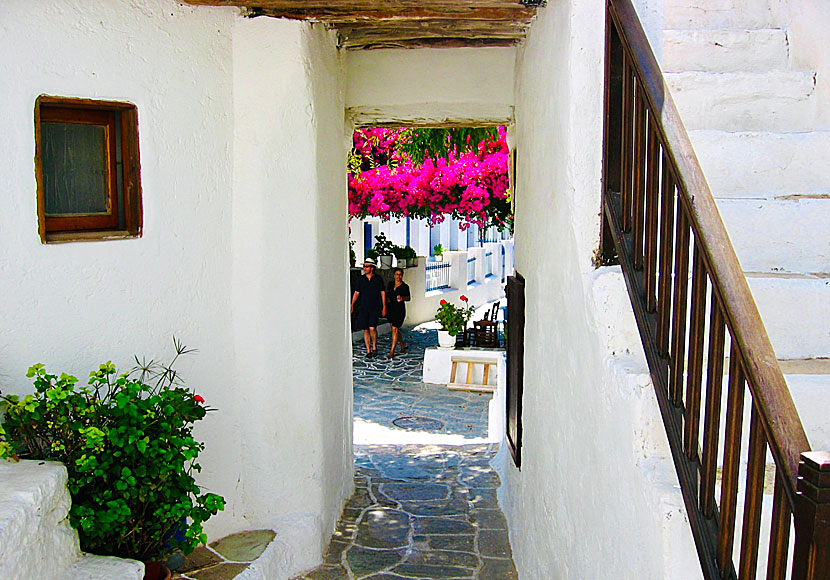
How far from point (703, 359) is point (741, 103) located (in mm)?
1739

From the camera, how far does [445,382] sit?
40.5ft

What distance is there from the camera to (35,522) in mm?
3053

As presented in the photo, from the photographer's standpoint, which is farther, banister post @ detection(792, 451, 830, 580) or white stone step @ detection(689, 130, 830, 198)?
white stone step @ detection(689, 130, 830, 198)

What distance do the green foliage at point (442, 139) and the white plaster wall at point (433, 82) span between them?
2.81 m

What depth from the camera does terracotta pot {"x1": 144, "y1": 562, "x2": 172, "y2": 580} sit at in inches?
146

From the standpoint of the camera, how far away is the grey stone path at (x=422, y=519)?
5.01 metres

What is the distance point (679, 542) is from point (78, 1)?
11.6 feet

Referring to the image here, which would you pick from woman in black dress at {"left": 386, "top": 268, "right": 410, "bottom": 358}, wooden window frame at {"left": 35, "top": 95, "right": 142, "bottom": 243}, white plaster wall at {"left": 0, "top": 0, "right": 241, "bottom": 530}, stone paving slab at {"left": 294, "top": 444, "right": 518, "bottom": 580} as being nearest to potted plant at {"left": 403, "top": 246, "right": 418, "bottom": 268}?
woman in black dress at {"left": 386, "top": 268, "right": 410, "bottom": 358}

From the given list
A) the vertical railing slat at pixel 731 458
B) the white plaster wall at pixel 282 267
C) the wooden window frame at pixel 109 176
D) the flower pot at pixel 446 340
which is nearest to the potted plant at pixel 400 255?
the flower pot at pixel 446 340

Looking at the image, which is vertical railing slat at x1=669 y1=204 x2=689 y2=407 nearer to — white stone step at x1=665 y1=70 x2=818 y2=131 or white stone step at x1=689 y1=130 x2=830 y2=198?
white stone step at x1=689 y1=130 x2=830 y2=198

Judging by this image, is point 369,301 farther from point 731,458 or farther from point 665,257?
point 731,458

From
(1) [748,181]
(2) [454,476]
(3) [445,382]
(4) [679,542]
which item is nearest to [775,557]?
(4) [679,542]

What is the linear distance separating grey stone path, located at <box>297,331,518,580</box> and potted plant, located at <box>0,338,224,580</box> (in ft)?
4.48

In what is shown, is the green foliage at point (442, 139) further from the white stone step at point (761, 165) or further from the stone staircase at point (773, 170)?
the white stone step at point (761, 165)
